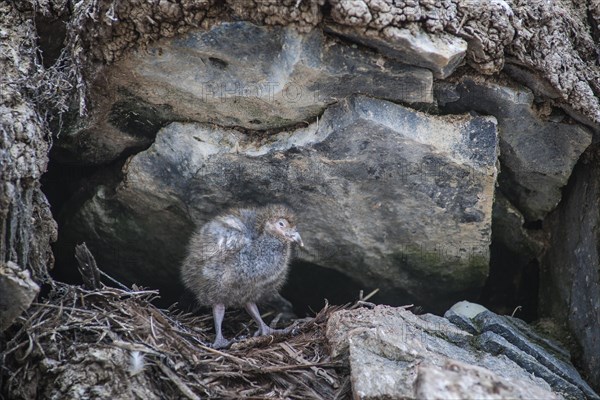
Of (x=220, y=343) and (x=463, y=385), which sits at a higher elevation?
(x=463, y=385)

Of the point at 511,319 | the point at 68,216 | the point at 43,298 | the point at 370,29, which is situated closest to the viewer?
the point at 370,29

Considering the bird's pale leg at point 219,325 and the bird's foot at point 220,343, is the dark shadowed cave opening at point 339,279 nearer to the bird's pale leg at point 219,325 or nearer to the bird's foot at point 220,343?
the bird's pale leg at point 219,325

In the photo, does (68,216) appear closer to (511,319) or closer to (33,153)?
(33,153)

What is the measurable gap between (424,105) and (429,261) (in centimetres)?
131

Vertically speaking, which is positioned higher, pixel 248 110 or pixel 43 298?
pixel 248 110

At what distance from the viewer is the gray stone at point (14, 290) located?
4.37 m

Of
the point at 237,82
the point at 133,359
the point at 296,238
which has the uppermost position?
the point at 237,82

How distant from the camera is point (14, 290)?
4379mm

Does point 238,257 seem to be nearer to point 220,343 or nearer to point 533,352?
point 220,343

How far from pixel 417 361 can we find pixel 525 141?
175 cm

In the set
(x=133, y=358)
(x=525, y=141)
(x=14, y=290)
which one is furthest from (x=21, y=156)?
(x=525, y=141)

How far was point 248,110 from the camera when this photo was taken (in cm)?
545

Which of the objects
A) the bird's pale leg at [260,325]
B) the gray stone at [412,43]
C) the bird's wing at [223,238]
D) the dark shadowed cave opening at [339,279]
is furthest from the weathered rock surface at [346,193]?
the bird's pale leg at [260,325]

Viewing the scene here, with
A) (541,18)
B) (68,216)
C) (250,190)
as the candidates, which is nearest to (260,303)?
(250,190)
